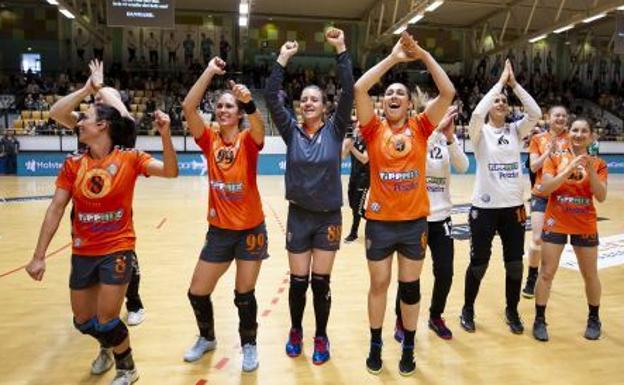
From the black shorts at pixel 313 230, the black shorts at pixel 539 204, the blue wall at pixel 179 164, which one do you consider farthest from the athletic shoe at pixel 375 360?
the blue wall at pixel 179 164

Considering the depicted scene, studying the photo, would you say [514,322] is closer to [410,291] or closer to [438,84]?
[410,291]

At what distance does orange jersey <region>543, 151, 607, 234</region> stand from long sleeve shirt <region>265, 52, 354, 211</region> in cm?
172

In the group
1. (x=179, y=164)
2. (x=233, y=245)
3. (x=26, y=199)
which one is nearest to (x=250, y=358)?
(x=233, y=245)

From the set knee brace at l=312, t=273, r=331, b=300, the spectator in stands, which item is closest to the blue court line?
the spectator in stands

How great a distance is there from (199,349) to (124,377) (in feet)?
1.90

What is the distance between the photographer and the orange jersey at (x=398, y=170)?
126 inches

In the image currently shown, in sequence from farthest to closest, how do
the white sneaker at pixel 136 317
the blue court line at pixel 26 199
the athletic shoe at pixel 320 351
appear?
the blue court line at pixel 26 199
the white sneaker at pixel 136 317
the athletic shoe at pixel 320 351

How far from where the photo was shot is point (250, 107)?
3129mm

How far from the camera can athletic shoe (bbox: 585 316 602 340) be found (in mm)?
3896

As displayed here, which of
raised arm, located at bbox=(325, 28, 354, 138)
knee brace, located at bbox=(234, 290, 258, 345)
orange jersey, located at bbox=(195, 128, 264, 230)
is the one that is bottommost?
knee brace, located at bbox=(234, 290, 258, 345)

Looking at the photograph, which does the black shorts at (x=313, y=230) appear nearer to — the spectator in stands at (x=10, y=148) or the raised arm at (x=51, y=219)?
the raised arm at (x=51, y=219)

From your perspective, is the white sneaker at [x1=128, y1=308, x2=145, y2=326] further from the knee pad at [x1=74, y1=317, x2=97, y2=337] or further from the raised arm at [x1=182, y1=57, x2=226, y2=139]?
the raised arm at [x1=182, y1=57, x2=226, y2=139]

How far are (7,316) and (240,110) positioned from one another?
110 inches

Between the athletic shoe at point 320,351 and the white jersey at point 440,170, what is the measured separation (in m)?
1.15
